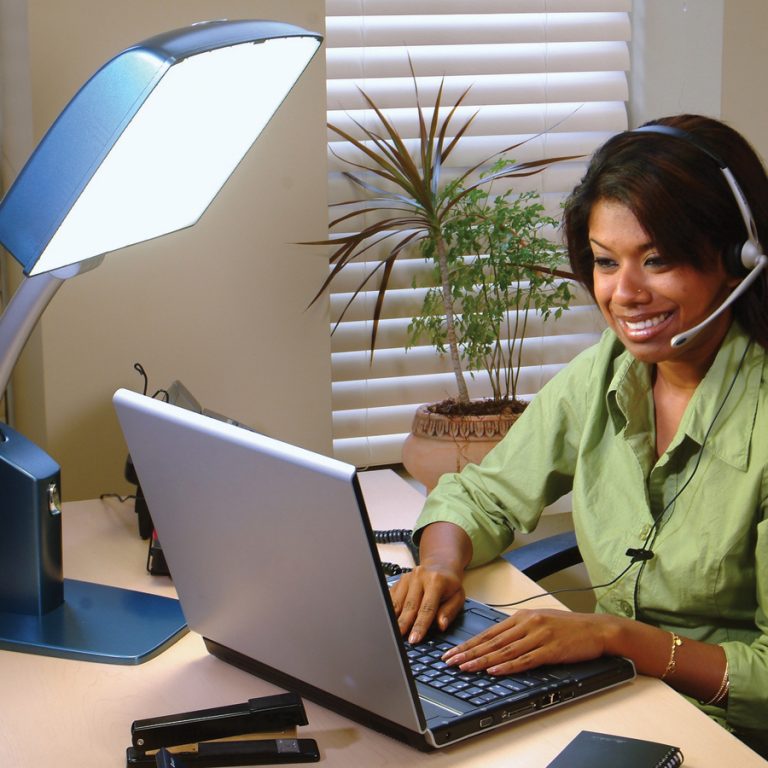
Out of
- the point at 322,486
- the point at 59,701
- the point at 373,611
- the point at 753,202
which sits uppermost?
the point at 753,202

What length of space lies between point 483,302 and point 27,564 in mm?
1129

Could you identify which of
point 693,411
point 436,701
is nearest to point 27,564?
point 436,701

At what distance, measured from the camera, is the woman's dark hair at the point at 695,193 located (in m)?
1.31

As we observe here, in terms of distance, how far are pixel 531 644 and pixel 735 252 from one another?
566 mm

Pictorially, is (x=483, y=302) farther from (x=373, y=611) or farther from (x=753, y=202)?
(x=373, y=611)

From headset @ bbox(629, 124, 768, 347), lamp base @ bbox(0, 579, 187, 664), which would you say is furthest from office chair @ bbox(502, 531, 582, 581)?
lamp base @ bbox(0, 579, 187, 664)

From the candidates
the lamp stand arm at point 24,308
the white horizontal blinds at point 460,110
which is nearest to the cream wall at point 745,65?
the white horizontal blinds at point 460,110

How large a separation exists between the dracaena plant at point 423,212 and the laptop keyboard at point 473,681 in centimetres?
101

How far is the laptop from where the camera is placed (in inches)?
34.7

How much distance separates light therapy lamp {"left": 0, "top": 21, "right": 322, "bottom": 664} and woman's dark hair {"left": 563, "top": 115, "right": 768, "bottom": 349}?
43 centimetres

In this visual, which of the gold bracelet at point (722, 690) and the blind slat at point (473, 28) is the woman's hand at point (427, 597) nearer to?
the gold bracelet at point (722, 690)

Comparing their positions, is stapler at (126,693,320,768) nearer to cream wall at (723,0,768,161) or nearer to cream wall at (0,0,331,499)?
cream wall at (0,0,331,499)

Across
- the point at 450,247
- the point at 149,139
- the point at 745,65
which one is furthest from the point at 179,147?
the point at 745,65

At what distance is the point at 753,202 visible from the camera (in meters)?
1.33
